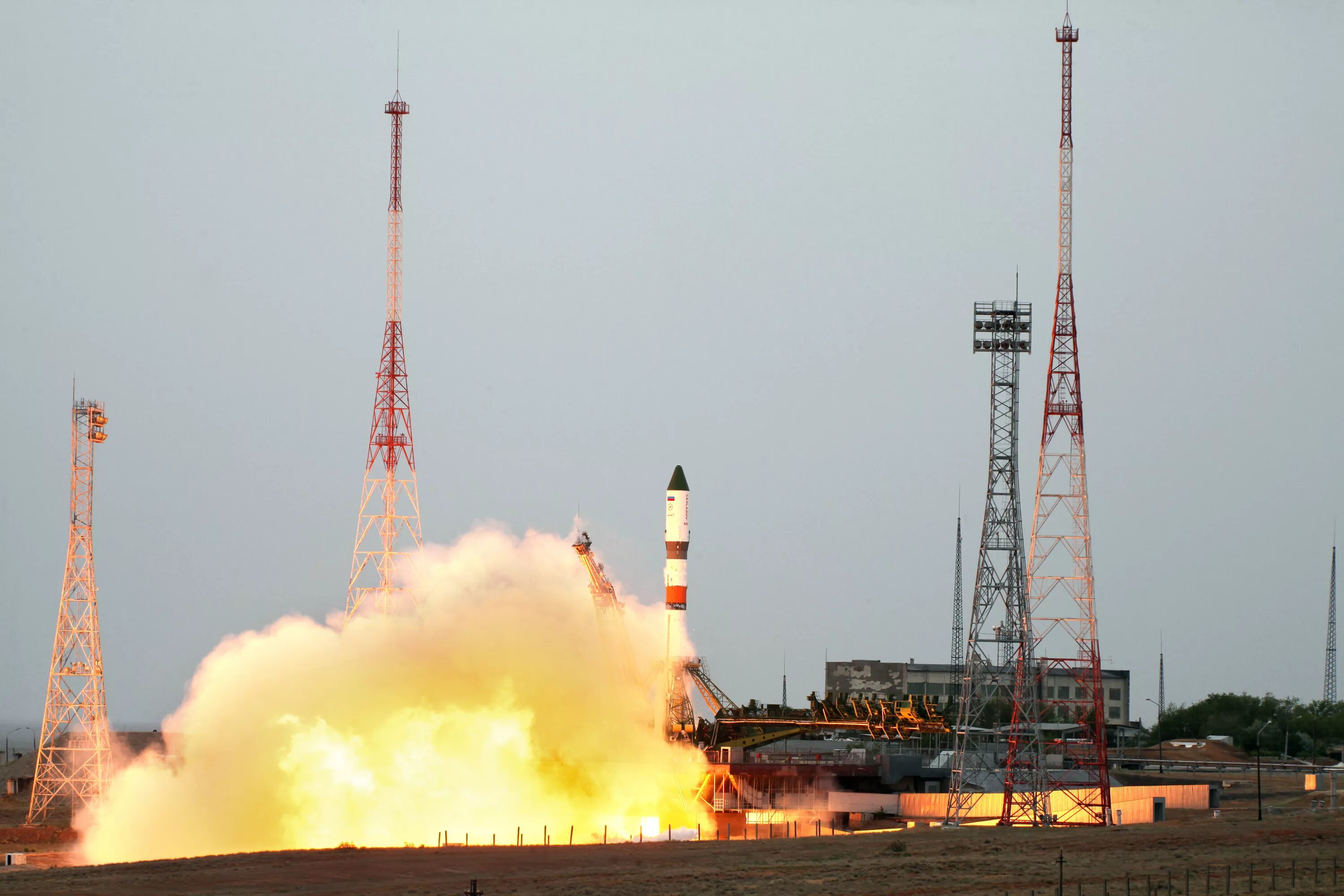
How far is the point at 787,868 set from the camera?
182ft

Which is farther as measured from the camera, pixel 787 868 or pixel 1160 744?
pixel 1160 744

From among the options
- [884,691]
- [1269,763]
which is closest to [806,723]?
[1269,763]

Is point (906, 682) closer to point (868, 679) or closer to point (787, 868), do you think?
point (868, 679)

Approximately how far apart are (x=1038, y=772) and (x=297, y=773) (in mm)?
31534

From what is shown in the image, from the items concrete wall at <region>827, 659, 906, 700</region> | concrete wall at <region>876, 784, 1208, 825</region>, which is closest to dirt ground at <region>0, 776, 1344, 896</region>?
concrete wall at <region>876, 784, 1208, 825</region>

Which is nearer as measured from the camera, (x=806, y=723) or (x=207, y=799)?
(x=207, y=799)

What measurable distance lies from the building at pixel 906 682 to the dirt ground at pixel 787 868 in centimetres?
11361

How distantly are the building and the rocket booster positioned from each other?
96161mm

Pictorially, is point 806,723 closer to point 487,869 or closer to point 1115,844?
point 1115,844

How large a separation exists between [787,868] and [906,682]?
417 ft

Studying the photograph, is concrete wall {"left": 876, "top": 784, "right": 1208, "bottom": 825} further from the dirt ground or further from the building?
the building

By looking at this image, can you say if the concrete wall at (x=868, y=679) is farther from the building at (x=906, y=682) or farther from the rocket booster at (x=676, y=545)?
the rocket booster at (x=676, y=545)

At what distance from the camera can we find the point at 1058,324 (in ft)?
234

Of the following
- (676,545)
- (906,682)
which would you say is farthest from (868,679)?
(676,545)
